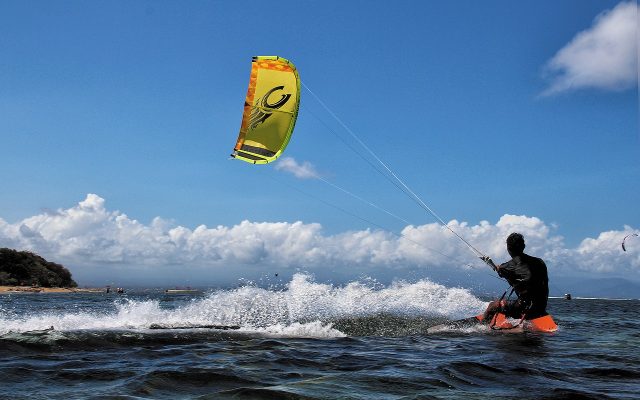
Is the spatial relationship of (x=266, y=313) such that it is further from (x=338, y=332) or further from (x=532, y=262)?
(x=532, y=262)

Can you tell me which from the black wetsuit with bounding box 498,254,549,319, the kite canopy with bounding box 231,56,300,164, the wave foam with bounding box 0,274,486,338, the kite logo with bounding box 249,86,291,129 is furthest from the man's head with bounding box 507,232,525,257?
the kite logo with bounding box 249,86,291,129

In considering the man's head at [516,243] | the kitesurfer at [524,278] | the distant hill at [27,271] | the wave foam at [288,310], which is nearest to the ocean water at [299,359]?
the wave foam at [288,310]

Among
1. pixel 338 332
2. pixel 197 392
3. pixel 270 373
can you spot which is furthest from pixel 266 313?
pixel 197 392

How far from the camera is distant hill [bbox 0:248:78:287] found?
85794 millimetres

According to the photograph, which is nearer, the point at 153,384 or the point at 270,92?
the point at 153,384

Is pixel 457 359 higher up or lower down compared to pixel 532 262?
lower down

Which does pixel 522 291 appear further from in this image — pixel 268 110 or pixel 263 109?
pixel 263 109

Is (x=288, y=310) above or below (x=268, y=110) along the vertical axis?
below

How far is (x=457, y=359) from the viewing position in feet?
32.2

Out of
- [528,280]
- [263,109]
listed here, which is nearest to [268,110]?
[263,109]

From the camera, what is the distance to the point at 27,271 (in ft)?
291

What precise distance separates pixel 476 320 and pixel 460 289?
935 cm

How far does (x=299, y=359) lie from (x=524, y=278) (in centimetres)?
769

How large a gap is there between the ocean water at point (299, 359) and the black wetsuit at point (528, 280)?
0.83m
